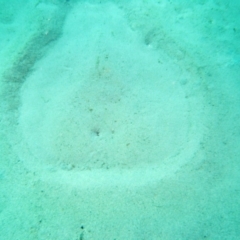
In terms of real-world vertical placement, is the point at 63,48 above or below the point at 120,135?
above

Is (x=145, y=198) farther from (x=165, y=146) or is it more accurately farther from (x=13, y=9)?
(x=13, y=9)

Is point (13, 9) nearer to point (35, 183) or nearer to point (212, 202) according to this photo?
point (35, 183)

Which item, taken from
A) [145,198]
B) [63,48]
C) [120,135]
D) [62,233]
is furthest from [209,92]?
[62,233]

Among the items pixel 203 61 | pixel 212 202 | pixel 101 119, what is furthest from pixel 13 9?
pixel 212 202

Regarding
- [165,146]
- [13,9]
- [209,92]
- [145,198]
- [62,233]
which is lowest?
[62,233]

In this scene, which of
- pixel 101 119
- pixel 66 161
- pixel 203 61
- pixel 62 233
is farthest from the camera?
pixel 203 61

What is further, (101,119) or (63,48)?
(63,48)

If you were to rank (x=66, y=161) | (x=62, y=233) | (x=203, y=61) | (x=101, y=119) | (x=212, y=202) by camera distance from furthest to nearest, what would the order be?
(x=203, y=61) < (x=101, y=119) < (x=66, y=161) < (x=212, y=202) < (x=62, y=233)
